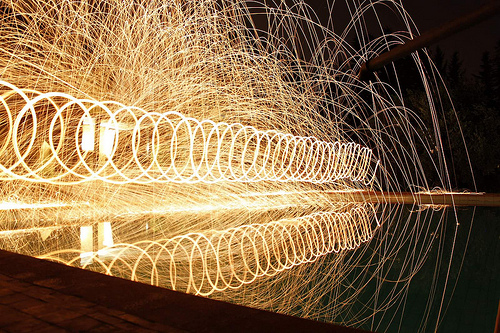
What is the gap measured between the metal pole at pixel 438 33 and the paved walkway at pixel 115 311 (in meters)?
1.55

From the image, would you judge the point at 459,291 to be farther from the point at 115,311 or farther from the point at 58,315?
the point at 58,315

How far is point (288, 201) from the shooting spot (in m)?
14.9

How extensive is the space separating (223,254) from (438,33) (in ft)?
15.6

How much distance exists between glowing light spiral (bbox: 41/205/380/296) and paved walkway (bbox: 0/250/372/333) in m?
1.02

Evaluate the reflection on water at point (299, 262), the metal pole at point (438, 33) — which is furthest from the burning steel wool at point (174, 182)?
the metal pole at point (438, 33)

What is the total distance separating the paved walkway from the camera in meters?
2.26

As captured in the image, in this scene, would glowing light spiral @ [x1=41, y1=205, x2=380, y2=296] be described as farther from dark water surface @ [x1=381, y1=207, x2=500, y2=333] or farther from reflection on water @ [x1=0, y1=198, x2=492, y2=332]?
dark water surface @ [x1=381, y1=207, x2=500, y2=333]

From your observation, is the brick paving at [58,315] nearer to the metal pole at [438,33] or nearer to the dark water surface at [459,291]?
the metal pole at [438,33]

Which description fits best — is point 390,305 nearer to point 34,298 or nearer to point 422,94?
point 34,298

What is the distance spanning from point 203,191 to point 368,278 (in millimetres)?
9485

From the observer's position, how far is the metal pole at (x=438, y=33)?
929 millimetres

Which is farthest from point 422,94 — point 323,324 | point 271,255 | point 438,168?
point 323,324

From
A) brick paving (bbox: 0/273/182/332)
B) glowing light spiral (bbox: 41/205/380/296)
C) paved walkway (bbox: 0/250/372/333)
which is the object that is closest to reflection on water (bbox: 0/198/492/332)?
glowing light spiral (bbox: 41/205/380/296)

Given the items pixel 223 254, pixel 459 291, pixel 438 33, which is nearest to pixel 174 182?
pixel 223 254
